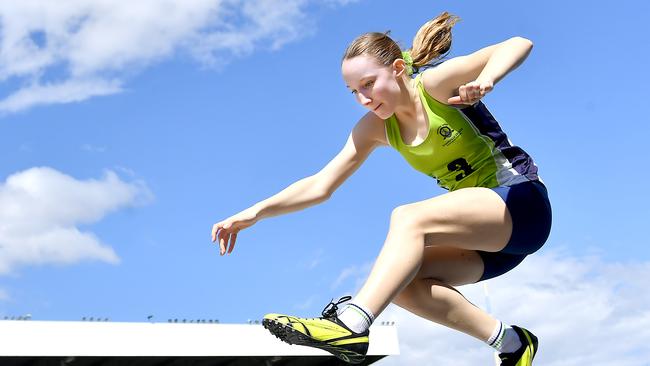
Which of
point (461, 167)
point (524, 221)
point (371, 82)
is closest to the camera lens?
point (371, 82)

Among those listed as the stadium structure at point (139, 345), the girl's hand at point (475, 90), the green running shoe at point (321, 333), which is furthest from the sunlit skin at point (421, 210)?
the stadium structure at point (139, 345)

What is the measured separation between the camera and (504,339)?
14.4 ft

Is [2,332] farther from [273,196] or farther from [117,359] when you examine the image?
[273,196]

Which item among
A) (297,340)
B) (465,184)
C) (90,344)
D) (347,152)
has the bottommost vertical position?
(297,340)

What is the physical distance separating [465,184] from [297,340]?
113 cm

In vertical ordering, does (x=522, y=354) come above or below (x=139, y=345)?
below

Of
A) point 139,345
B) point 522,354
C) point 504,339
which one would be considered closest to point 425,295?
point 504,339

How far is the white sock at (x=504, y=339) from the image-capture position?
436 cm

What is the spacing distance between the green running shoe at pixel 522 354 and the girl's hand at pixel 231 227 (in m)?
1.30

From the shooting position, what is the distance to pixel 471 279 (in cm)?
434

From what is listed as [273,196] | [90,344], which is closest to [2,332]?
[90,344]

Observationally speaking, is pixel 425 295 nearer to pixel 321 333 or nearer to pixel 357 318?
pixel 357 318

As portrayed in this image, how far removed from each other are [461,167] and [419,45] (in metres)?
0.57

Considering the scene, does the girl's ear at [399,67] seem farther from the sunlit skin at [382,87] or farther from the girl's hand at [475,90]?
the girl's hand at [475,90]
